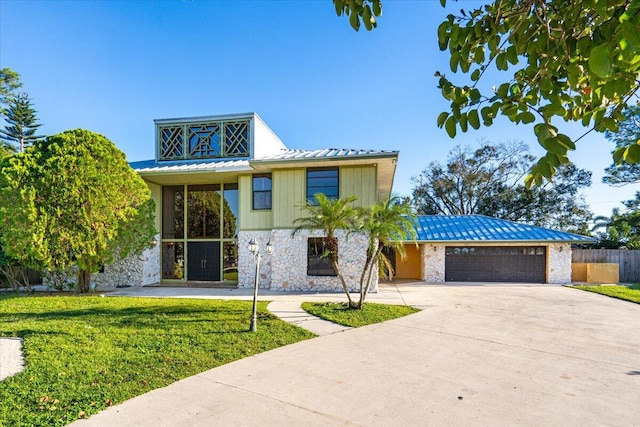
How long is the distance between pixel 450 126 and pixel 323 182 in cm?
1051

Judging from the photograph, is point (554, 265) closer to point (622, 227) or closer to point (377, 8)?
point (622, 227)

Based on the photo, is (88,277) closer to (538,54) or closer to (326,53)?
(326,53)

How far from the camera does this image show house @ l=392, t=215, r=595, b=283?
14.8m

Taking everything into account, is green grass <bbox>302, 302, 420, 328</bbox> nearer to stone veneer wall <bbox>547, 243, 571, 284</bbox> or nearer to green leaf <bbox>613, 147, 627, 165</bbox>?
green leaf <bbox>613, 147, 627, 165</bbox>

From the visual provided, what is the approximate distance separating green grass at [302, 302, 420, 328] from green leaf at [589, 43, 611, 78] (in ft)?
22.3

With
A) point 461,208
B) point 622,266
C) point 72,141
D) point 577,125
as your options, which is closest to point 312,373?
point 577,125

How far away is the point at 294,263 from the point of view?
12.4 meters

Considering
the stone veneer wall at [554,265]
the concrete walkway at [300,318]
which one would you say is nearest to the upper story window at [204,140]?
the concrete walkway at [300,318]

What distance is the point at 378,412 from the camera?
139 inches

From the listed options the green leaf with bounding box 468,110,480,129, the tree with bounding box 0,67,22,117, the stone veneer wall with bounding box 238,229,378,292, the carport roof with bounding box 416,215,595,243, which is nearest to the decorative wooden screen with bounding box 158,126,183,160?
the stone veneer wall with bounding box 238,229,378,292

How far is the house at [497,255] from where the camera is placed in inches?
583

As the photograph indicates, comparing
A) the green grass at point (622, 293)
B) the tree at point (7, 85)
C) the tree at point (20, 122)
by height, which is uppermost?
the tree at point (7, 85)

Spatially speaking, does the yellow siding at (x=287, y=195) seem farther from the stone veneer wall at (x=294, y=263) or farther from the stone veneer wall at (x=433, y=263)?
the stone veneer wall at (x=433, y=263)

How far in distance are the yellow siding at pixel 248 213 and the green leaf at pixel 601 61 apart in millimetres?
12256
